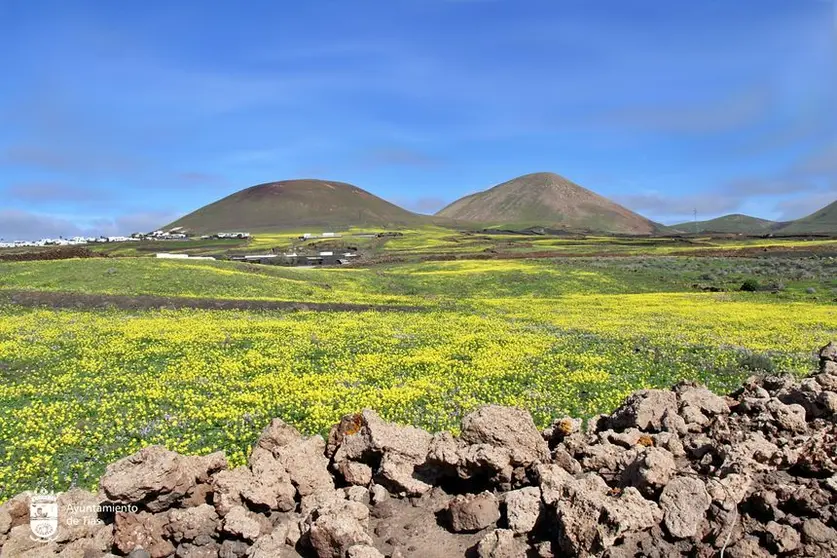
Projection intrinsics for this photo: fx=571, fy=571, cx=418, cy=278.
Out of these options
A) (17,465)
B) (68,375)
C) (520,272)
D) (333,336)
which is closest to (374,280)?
(520,272)

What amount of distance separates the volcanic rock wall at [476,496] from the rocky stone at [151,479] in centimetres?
2

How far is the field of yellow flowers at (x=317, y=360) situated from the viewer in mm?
15773

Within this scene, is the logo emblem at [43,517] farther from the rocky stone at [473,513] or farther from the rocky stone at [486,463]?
the rocky stone at [486,463]

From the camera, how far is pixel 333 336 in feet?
99.9

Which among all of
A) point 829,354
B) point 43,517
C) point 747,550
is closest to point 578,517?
point 747,550

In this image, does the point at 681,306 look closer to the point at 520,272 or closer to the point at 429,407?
the point at 520,272

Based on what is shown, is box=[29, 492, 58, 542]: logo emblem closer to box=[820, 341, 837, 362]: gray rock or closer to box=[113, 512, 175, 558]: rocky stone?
box=[113, 512, 175, 558]: rocky stone

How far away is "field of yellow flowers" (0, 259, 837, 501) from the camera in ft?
51.8

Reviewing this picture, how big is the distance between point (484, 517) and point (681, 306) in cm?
4317

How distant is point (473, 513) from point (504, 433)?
1783 millimetres

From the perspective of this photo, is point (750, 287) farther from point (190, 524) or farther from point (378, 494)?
point (190, 524)

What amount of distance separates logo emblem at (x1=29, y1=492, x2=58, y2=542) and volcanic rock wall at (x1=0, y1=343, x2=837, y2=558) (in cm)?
10

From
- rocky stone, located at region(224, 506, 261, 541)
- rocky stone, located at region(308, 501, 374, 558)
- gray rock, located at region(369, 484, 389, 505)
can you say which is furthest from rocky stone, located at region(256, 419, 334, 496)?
rocky stone, located at region(308, 501, 374, 558)

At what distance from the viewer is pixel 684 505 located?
796 cm
